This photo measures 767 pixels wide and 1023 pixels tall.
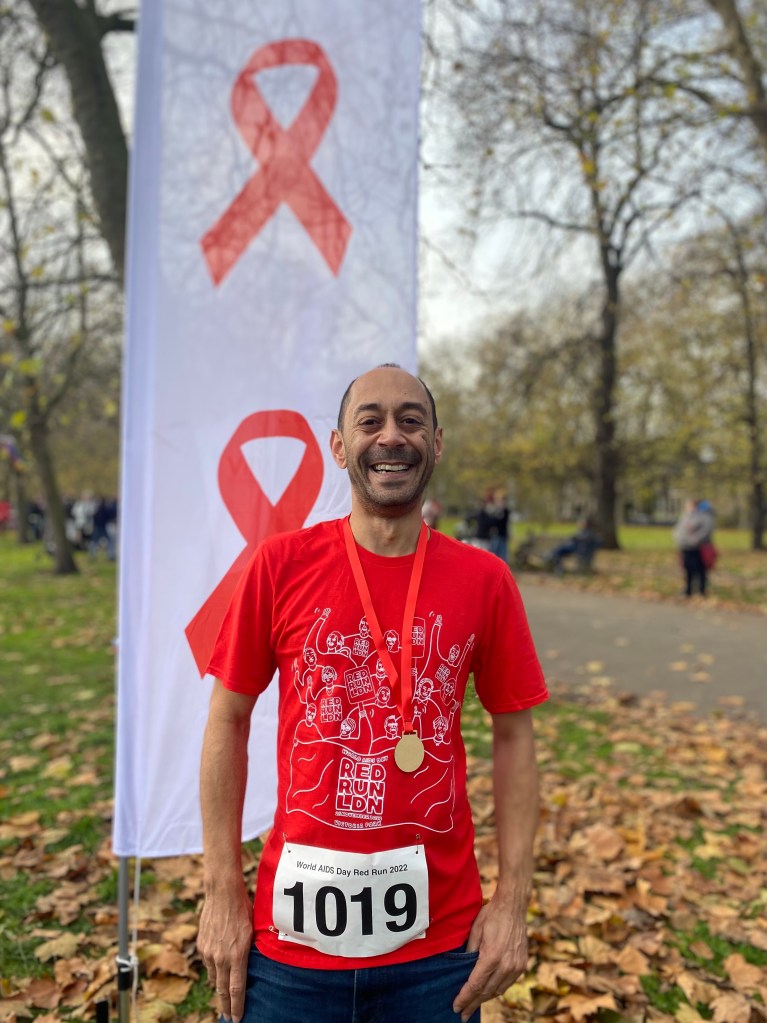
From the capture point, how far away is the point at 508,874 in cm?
174

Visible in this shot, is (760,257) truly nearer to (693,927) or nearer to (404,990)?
(693,927)

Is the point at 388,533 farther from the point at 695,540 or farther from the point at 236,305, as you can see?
the point at 695,540

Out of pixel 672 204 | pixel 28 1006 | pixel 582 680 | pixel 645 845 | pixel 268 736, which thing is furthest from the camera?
pixel 672 204

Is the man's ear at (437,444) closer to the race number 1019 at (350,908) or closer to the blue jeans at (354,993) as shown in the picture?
the race number 1019 at (350,908)

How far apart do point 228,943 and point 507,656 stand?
839mm

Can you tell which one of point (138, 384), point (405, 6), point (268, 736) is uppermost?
→ point (405, 6)

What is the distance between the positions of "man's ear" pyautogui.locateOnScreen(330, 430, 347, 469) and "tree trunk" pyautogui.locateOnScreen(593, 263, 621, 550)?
687 inches

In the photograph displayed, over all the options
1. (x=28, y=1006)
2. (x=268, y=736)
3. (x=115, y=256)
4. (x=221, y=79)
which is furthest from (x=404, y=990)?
(x=115, y=256)

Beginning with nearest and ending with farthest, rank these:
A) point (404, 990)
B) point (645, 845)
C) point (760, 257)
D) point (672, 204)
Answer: point (404, 990) → point (645, 845) → point (672, 204) → point (760, 257)

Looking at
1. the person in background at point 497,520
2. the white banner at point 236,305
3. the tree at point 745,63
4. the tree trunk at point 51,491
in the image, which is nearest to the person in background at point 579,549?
the person in background at point 497,520

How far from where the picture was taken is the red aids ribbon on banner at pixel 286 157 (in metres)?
2.62

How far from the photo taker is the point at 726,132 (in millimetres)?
9242

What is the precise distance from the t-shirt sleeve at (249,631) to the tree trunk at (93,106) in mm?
3475

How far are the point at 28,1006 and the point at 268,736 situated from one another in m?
1.31
